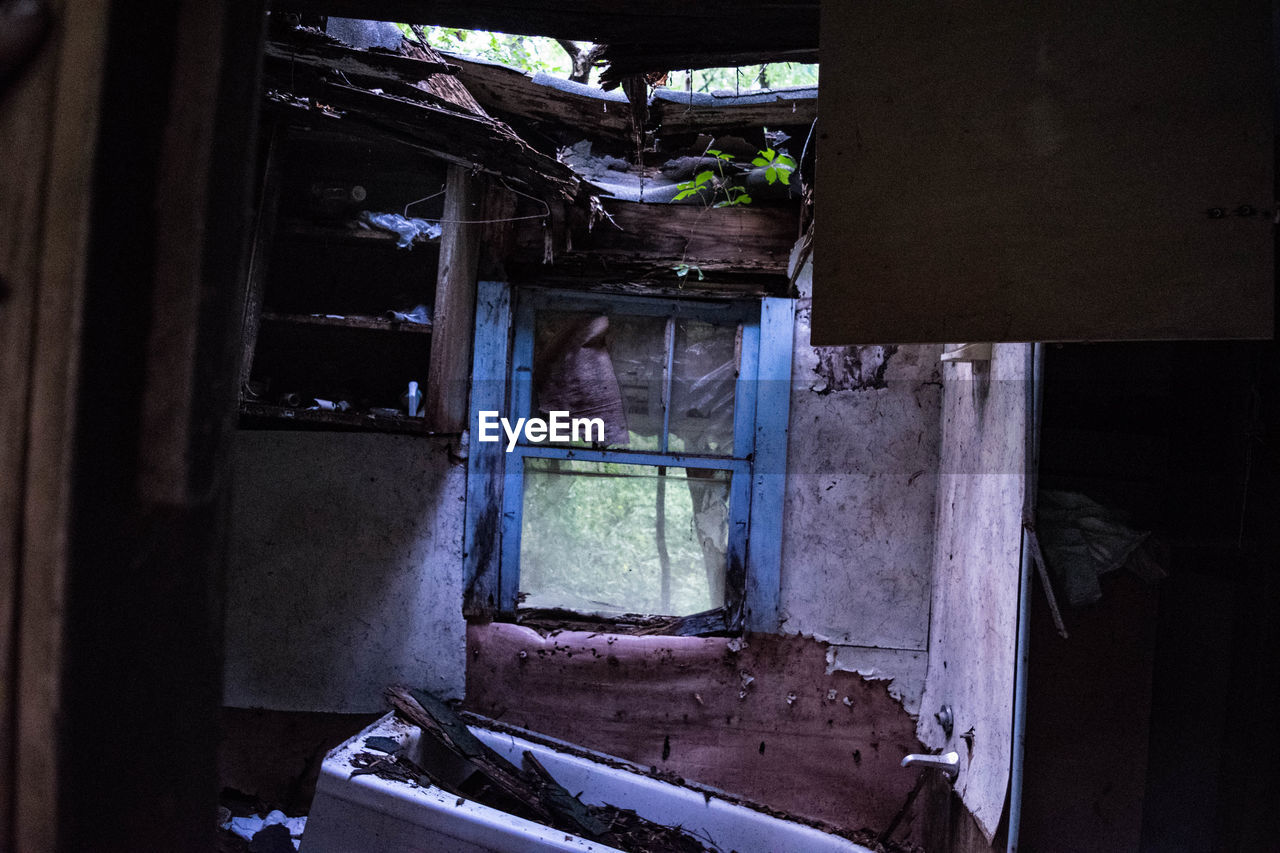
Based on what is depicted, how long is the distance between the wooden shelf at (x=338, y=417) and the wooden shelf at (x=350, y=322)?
0.29m

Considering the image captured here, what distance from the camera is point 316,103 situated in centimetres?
190

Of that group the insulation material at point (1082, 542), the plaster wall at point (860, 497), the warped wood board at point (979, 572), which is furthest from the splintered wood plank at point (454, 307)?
the insulation material at point (1082, 542)

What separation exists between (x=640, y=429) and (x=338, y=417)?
1063mm

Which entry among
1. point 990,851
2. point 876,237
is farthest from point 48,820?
point 990,851

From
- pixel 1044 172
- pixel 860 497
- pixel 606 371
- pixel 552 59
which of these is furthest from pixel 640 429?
pixel 552 59

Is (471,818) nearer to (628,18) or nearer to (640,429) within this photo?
(640,429)

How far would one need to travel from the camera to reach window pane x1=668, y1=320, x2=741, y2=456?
2727 millimetres

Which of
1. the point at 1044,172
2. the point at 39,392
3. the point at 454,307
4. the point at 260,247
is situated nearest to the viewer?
the point at 39,392

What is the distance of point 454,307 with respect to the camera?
2.41 meters

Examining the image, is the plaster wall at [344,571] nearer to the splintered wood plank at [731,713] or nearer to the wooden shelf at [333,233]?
the splintered wood plank at [731,713]

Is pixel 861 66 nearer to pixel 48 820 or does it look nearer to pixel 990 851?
pixel 48 820

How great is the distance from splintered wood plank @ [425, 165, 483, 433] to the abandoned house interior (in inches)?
0.8

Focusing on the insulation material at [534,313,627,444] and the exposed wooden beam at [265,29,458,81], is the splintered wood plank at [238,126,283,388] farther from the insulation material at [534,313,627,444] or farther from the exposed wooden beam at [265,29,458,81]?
the insulation material at [534,313,627,444]

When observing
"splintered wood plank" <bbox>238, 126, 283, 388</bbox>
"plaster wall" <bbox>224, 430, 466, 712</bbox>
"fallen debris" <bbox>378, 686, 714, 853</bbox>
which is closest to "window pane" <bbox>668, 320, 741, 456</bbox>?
"plaster wall" <bbox>224, 430, 466, 712</bbox>
